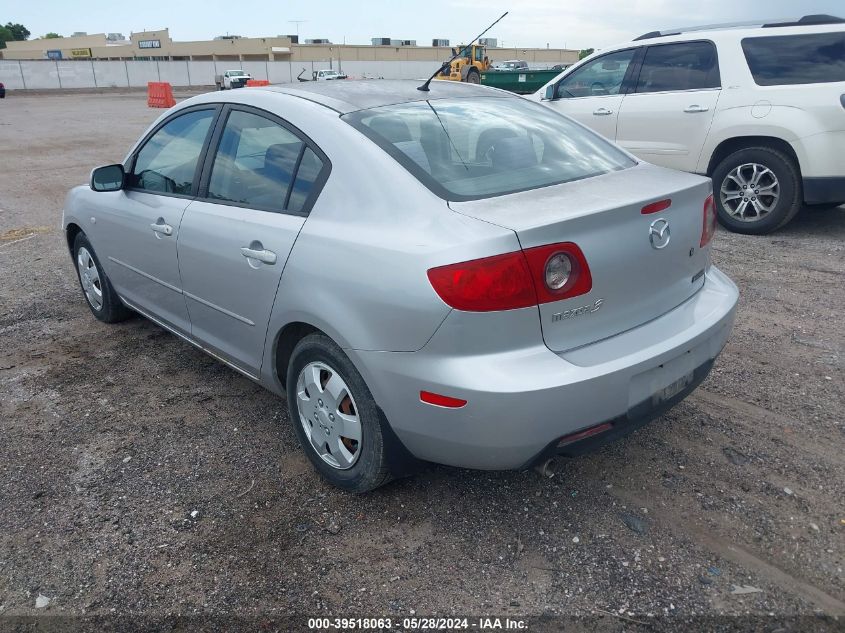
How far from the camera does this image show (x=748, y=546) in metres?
2.61

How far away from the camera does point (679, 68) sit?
7.37m

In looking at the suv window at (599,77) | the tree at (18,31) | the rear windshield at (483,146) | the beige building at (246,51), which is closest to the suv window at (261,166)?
the rear windshield at (483,146)

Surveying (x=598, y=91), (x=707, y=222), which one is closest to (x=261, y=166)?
(x=707, y=222)

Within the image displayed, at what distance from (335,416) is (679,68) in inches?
247

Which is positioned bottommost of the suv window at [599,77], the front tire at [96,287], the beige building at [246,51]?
the front tire at [96,287]

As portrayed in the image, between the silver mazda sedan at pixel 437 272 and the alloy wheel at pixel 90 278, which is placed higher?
the silver mazda sedan at pixel 437 272

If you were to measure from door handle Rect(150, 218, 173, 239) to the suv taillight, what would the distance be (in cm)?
200

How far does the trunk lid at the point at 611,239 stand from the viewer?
2.41 meters

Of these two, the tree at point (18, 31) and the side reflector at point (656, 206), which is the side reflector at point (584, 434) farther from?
the tree at point (18, 31)

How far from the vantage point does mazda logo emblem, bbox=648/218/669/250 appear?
104 inches

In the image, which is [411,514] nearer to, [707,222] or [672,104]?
[707,222]

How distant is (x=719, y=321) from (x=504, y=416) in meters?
1.17

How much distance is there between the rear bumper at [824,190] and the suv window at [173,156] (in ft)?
18.0

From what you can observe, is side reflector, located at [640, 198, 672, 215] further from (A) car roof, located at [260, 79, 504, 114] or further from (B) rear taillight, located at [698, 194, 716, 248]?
(A) car roof, located at [260, 79, 504, 114]
